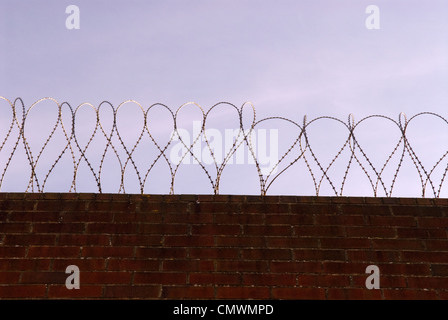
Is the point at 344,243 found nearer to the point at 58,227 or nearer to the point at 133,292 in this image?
the point at 133,292

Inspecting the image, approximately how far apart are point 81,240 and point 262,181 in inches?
63.5

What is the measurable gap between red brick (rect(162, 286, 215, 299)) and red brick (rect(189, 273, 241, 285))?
0.05 meters

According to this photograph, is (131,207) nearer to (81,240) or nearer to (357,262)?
(81,240)

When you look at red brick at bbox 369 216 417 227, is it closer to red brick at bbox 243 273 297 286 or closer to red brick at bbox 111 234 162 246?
red brick at bbox 243 273 297 286

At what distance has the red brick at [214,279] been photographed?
386 cm

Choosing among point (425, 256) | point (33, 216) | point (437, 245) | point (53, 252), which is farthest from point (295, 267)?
point (33, 216)

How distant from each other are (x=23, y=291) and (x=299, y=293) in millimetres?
2101

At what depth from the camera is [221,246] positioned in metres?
4.06

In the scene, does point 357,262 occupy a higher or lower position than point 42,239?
lower

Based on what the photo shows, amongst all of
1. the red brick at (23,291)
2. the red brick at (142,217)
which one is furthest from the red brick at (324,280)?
the red brick at (23,291)

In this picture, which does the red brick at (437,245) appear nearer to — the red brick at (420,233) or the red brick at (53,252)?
the red brick at (420,233)
